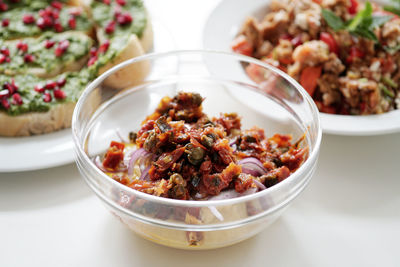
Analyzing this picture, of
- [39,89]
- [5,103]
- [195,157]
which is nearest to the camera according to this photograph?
[195,157]

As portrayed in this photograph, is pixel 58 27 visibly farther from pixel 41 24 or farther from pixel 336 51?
pixel 336 51

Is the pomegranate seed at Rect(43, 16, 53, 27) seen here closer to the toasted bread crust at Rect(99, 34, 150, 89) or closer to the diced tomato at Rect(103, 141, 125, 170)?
the toasted bread crust at Rect(99, 34, 150, 89)

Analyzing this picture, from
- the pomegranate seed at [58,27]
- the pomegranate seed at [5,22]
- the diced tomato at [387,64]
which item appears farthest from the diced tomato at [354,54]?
the pomegranate seed at [5,22]

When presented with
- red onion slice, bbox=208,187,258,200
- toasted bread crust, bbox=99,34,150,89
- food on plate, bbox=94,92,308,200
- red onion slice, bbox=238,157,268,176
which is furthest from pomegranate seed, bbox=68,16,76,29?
red onion slice, bbox=208,187,258,200

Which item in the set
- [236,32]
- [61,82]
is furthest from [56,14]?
[236,32]

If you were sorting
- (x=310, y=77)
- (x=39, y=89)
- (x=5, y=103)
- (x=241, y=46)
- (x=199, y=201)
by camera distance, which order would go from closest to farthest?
(x=199, y=201) → (x=5, y=103) → (x=39, y=89) → (x=310, y=77) → (x=241, y=46)
